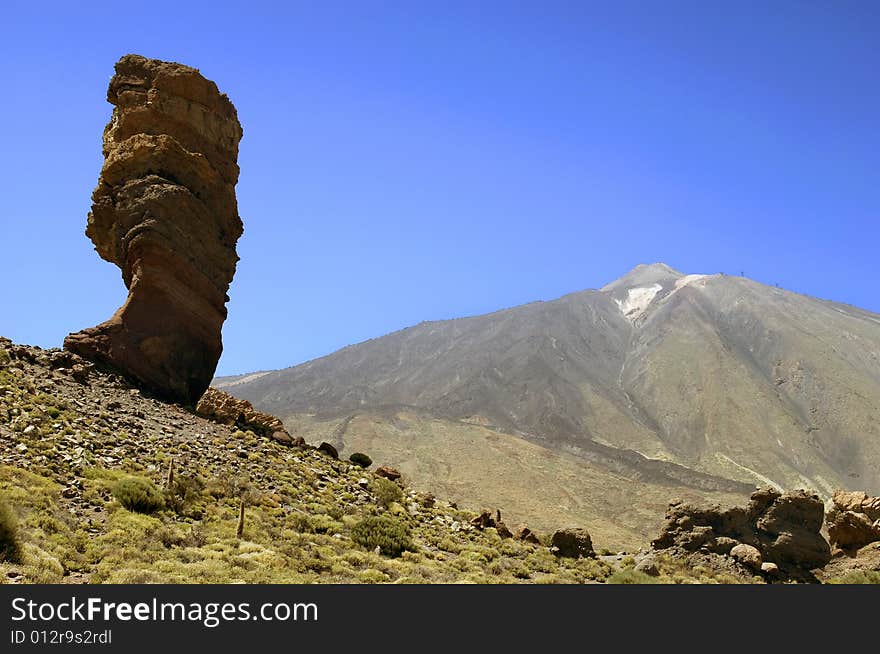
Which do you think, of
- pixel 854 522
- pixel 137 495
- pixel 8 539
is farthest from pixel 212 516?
pixel 854 522

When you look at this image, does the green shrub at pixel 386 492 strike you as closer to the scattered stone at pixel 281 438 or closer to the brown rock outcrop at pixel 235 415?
the scattered stone at pixel 281 438

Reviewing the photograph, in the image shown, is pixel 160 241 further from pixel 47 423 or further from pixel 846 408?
pixel 846 408

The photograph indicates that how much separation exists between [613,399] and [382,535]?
4058 inches

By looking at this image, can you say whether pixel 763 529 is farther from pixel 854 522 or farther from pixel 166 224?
pixel 166 224

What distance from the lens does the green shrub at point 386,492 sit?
2169 cm

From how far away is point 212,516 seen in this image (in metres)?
15.9

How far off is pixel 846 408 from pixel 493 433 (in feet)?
225

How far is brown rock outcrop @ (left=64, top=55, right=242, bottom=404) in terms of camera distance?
72.8ft

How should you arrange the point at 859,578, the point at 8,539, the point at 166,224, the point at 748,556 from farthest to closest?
the point at 166,224 < the point at 748,556 < the point at 859,578 < the point at 8,539

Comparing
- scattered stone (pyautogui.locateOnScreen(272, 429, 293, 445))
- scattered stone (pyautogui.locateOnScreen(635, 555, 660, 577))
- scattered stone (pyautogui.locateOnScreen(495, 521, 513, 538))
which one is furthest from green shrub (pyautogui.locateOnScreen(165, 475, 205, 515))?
scattered stone (pyautogui.locateOnScreen(635, 555, 660, 577))

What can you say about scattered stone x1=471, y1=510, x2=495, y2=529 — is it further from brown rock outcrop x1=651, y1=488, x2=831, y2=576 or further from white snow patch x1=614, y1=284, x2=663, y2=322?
white snow patch x1=614, y1=284, x2=663, y2=322
